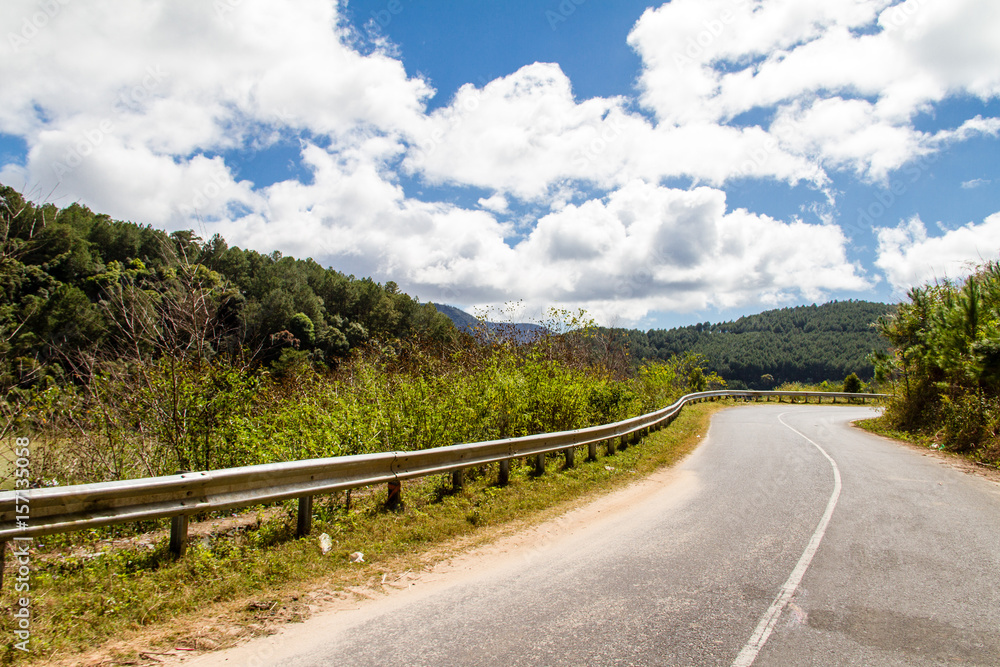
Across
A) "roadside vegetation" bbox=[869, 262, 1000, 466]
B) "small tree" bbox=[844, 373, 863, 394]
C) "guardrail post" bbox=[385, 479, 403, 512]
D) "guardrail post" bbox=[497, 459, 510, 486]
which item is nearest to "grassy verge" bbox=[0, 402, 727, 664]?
"guardrail post" bbox=[385, 479, 403, 512]

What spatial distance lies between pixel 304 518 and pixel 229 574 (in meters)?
1.12

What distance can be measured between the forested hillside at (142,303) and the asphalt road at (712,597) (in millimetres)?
4624

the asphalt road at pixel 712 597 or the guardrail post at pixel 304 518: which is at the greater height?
the guardrail post at pixel 304 518

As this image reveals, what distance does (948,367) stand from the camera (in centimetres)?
1691

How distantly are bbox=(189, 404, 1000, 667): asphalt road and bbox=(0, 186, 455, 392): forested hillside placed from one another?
15.2 feet

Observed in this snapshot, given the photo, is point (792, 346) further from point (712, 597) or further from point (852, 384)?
point (712, 597)

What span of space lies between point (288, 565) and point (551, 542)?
289 centimetres

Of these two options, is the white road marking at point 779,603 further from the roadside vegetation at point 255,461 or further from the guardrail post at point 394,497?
the guardrail post at point 394,497

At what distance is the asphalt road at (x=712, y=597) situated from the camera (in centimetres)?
353

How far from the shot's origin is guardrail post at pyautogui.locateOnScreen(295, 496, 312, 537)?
18.1 ft

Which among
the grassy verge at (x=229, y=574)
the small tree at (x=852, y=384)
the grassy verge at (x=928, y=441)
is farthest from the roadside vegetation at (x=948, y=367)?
the small tree at (x=852, y=384)

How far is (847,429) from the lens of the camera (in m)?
20.6

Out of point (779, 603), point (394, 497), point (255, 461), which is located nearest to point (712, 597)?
point (779, 603)

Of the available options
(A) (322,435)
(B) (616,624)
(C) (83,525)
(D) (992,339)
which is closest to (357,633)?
(B) (616,624)
